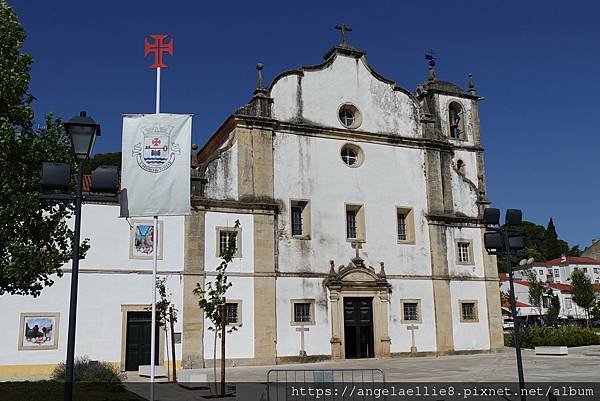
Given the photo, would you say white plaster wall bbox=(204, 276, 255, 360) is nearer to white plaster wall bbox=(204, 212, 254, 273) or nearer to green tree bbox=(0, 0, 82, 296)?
white plaster wall bbox=(204, 212, 254, 273)

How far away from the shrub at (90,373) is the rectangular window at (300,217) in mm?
10765

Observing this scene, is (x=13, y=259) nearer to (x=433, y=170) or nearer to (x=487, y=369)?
(x=487, y=369)

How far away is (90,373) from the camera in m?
21.1

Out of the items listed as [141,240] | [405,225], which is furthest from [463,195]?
[141,240]

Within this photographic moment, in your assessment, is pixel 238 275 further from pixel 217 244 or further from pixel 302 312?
pixel 302 312

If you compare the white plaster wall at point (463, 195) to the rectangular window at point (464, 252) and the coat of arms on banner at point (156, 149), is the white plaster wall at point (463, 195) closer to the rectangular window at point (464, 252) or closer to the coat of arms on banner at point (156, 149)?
the rectangular window at point (464, 252)

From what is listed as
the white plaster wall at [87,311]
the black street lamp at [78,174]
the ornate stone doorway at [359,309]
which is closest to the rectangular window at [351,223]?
the ornate stone doorway at [359,309]

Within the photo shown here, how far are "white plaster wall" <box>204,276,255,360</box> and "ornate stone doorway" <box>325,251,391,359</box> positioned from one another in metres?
4.01

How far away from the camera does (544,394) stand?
15.5 metres

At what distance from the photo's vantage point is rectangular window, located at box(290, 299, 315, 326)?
1103 inches

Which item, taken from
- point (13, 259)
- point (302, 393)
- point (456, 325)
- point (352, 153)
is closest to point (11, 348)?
point (13, 259)

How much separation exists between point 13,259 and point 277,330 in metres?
14.4

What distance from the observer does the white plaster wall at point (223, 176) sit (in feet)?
91.4

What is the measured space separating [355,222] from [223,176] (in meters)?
7.29
